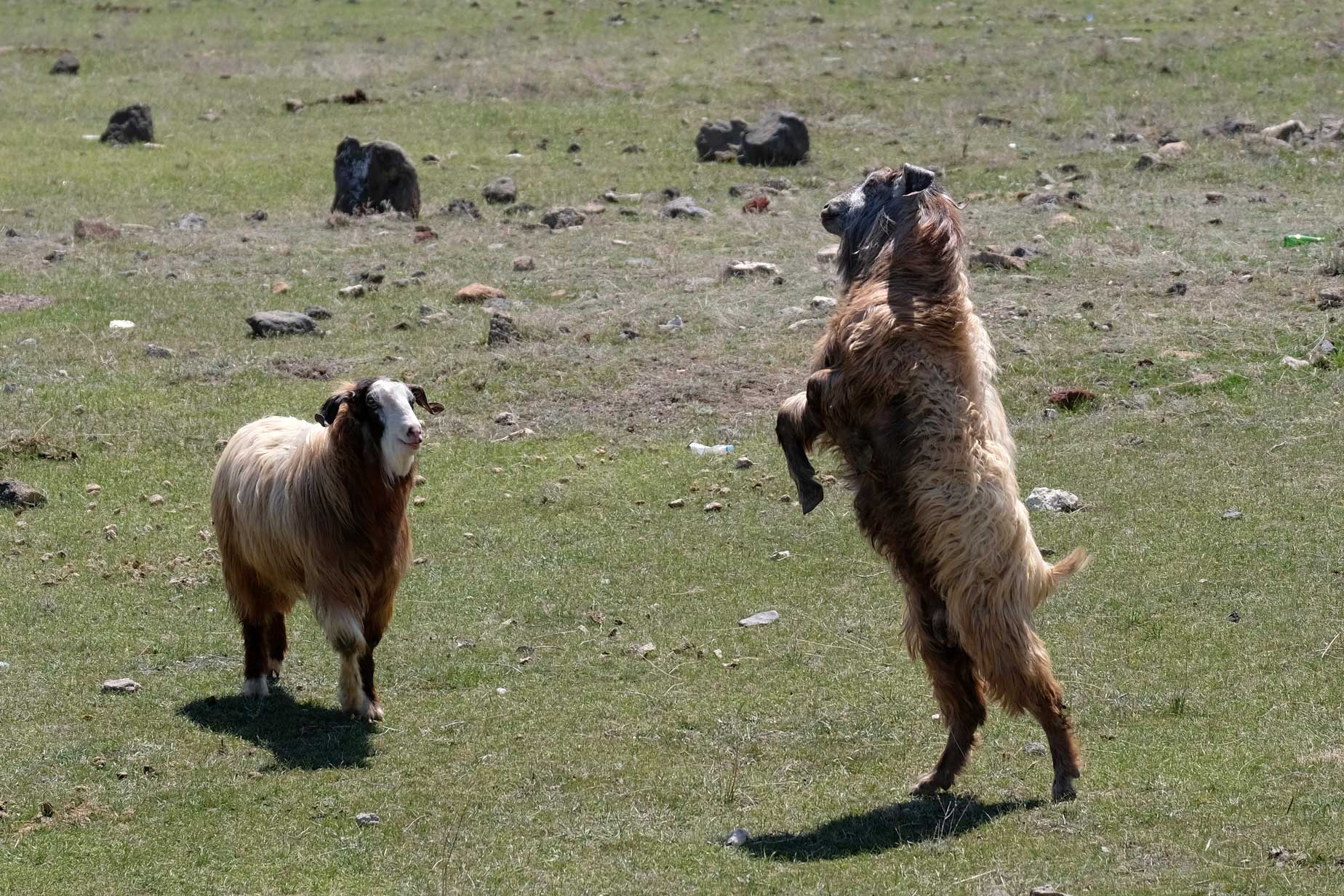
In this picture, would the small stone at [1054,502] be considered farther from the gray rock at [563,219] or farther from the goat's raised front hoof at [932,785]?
the gray rock at [563,219]

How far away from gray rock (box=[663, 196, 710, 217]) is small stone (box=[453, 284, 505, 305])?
159 inches

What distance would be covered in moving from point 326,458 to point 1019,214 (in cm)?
1300

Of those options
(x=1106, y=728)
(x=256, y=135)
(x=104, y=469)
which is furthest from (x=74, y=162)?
(x=1106, y=728)

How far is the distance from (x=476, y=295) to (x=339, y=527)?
29.5ft

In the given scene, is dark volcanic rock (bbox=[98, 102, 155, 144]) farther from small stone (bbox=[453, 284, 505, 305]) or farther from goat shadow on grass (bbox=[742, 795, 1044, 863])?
goat shadow on grass (bbox=[742, 795, 1044, 863])

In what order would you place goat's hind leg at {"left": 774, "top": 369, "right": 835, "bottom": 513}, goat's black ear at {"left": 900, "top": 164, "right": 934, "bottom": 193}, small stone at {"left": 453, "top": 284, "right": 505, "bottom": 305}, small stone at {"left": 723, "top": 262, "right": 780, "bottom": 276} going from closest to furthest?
1. goat's hind leg at {"left": 774, "top": 369, "right": 835, "bottom": 513}
2. goat's black ear at {"left": 900, "top": 164, "right": 934, "bottom": 193}
3. small stone at {"left": 453, "top": 284, "right": 505, "bottom": 305}
4. small stone at {"left": 723, "top": 262, "right": 780, "bottom": 276}

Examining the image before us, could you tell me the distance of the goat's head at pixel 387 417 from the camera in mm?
8609

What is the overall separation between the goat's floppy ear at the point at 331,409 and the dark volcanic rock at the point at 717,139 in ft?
53.5

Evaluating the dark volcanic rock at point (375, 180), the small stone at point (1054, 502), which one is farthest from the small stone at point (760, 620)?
the dark volcanic rock at point (375, 180)

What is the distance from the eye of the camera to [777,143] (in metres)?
24.1

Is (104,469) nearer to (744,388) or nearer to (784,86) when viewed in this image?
(744,388)

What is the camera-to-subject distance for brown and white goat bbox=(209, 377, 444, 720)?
889 cm

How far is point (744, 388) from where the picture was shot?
1517 centimetres

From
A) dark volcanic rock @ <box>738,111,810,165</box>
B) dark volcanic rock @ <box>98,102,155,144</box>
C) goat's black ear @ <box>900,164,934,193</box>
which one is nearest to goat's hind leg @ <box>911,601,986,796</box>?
goat's black ear @ <box>900,164,934,193</box>
